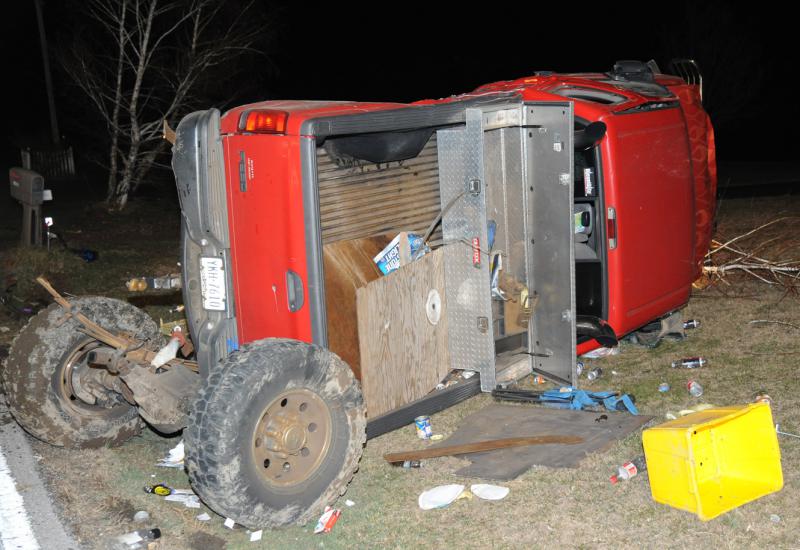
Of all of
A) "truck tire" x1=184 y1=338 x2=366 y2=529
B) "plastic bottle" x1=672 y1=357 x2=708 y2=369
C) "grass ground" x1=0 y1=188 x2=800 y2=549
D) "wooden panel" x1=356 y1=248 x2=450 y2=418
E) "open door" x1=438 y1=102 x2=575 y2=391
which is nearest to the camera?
"truck tire" x1=184 y1=338 x2=366 y2=529

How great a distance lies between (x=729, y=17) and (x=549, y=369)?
22.3m

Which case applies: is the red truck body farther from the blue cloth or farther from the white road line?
the white road line

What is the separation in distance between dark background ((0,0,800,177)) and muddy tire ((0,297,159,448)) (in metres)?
26.7

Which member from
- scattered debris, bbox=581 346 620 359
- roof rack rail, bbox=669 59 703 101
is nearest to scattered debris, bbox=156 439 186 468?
scattered debris, bbox=581 346 620 359

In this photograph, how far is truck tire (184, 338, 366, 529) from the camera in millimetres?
4441

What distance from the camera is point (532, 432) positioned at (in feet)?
19.6

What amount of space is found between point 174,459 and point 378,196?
2.27 meters

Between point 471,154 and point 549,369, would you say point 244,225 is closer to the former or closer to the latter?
point 471,154

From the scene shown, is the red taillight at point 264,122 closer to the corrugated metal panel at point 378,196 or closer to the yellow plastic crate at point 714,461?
the corrugated metal panel at point 378,196

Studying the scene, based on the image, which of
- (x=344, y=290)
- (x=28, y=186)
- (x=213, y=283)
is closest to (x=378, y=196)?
(x=344, y=290)

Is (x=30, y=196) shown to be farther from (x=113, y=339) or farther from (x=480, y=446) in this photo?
(x=480, y=446)

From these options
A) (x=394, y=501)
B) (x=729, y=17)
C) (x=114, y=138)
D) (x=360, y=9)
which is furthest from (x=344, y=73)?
(x=394, y=501)

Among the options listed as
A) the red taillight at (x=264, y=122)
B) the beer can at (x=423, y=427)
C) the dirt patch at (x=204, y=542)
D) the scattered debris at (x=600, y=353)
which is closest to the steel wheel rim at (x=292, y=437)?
the dirt patch at (x=204, y=542)

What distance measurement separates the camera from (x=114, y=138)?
59.3 feet
